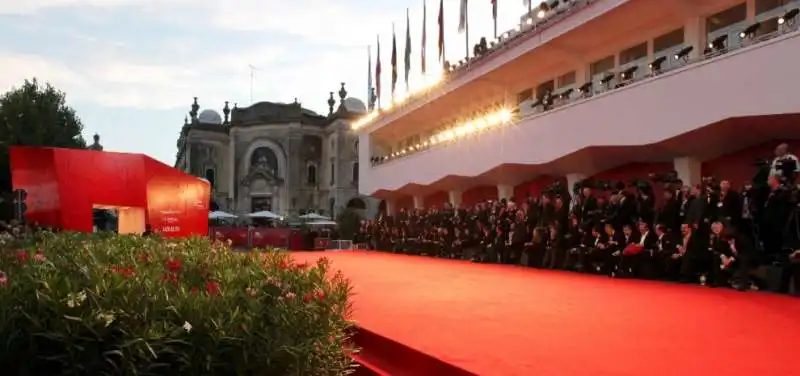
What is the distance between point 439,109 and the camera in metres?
28.8

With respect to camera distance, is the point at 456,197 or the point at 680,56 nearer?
the point at 680,56

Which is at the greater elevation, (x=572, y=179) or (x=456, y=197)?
(x=572, y=179)

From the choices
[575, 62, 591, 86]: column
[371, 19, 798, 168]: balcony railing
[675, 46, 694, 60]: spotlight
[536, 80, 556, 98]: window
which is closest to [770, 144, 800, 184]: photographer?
[371, 19, 798, 168]: balcony railing

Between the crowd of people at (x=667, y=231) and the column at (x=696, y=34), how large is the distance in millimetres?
3155

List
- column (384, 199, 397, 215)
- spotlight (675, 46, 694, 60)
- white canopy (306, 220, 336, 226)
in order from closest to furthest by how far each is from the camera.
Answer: spotlight (675, 46, 694, 60) < column (384, 199, 397, 215) < white canopy (306, 220, 336, 226)

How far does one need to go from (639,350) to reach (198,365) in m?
3.05

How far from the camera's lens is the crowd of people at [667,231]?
923 centimetres

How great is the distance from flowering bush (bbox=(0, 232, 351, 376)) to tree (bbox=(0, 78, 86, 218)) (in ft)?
Answer: 100

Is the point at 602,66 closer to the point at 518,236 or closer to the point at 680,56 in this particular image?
the point at 680,56

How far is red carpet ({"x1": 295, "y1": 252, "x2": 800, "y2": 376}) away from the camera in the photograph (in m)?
4.35

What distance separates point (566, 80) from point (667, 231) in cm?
1089

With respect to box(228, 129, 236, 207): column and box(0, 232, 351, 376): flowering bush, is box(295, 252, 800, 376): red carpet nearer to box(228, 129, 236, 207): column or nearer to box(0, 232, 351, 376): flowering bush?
box(0, 232, 351, 376): flowering bush

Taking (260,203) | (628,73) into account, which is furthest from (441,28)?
(260,203)

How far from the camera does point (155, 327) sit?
3197mm
